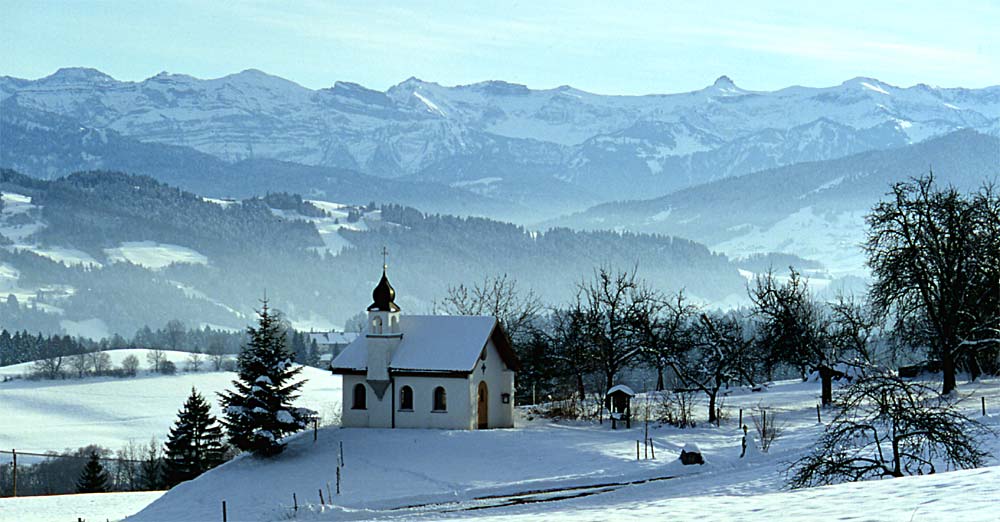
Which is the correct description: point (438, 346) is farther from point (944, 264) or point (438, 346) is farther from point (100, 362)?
point (100, 362)

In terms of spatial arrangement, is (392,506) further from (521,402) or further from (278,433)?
(521,402)

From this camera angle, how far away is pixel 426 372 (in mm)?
50938

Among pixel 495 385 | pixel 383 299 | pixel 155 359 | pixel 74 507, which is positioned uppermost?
pixel 155 359

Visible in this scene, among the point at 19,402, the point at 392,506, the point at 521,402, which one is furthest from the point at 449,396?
the point at 19,402

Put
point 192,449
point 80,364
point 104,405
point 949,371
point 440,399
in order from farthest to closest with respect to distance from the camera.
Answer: point 80,364, point 104,405, point 192,449, point 949,371, point 440,399

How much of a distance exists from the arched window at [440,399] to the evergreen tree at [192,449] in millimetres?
25690

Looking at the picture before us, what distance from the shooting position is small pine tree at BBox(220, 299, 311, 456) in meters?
47.3

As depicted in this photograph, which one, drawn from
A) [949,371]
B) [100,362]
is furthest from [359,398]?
[100,362]

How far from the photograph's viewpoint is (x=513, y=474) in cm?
4156

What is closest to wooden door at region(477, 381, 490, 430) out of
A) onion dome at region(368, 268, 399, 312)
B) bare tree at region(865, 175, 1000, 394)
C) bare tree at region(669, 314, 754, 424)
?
onion dome at region(368, 268, 399, 312)

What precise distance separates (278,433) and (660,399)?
22.5m

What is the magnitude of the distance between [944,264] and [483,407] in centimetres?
2311

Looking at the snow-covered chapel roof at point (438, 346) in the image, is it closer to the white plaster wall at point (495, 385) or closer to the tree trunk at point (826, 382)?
the white plaster wall at point (495, 385)

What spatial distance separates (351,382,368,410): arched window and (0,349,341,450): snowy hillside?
60.2 m
